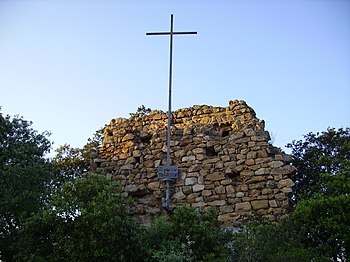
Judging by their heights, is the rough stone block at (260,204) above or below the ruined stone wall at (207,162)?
below

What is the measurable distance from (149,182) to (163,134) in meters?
1.34

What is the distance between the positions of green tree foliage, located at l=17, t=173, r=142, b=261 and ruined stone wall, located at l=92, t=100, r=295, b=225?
97.4 inches

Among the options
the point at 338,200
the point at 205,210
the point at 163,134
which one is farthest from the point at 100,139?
the point at 338,200

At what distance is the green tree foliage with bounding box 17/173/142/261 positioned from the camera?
8.91 m

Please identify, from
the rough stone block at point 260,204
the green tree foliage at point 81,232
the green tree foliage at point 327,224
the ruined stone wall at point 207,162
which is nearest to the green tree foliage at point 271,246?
the green tree foliage at point 327,224

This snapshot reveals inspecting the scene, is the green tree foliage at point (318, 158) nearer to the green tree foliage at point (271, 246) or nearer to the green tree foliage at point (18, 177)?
the green tree foliage at point (271, 246)

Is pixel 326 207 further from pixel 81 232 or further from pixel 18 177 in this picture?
pixel 18 177

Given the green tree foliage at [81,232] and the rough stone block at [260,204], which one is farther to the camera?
the rough stone block at [260,204]

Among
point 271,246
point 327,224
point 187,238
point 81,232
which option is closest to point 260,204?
point 327,224

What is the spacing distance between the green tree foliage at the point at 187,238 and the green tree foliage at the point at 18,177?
2522 mm

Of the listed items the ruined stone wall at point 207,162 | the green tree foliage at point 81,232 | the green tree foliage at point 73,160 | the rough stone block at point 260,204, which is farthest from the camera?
the green tree foliage at point 73,160

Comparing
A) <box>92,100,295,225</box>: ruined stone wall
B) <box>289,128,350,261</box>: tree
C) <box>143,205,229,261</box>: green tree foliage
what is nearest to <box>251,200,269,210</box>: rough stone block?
<box>92,100,295,225</box>: ruined stone wall

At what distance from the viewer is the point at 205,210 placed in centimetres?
1059

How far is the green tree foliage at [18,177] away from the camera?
10266 millimetres
